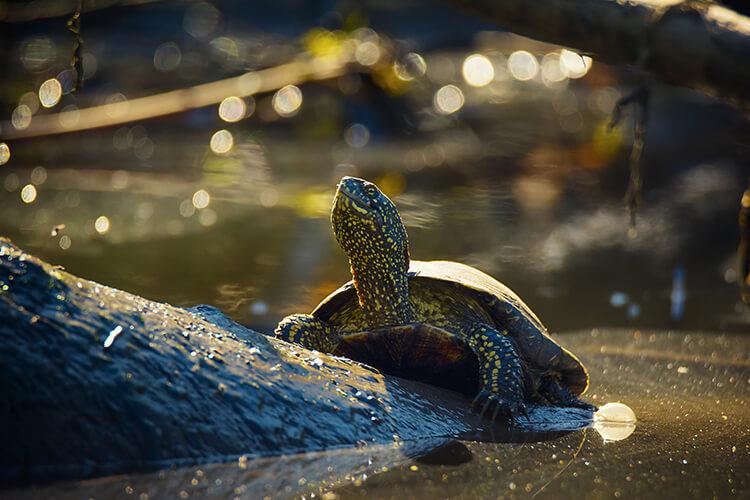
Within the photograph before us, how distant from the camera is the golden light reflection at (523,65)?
17.3 m

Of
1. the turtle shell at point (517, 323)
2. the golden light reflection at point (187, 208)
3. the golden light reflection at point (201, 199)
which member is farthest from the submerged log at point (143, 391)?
the golden light reflection at point (201, 199)

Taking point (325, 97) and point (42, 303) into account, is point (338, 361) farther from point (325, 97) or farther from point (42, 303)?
point (325, 97)

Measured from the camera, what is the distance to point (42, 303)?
316cm

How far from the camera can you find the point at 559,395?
4.46 meters

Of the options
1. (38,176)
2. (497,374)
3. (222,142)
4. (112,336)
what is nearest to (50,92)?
(222,142)

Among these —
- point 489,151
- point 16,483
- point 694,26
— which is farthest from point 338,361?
point 489,151

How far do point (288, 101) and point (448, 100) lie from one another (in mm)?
2893

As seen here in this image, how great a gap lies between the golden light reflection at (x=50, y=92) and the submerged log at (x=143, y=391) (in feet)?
32.9

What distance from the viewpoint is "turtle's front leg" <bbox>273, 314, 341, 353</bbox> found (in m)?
4.26

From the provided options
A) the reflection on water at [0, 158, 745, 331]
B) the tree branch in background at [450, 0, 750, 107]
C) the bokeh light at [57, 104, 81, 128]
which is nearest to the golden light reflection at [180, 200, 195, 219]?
the reflection on water at [0, 158, 745, 331]

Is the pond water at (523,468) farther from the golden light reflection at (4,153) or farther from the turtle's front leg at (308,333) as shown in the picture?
the golden light reflection at (4,153)

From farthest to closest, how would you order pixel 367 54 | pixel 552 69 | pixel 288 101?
pixel 552 69 < pixel 288 101 < pixel 367 54

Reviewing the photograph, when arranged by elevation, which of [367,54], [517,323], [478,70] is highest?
[367,54]

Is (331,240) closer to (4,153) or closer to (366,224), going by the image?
(366,224)
